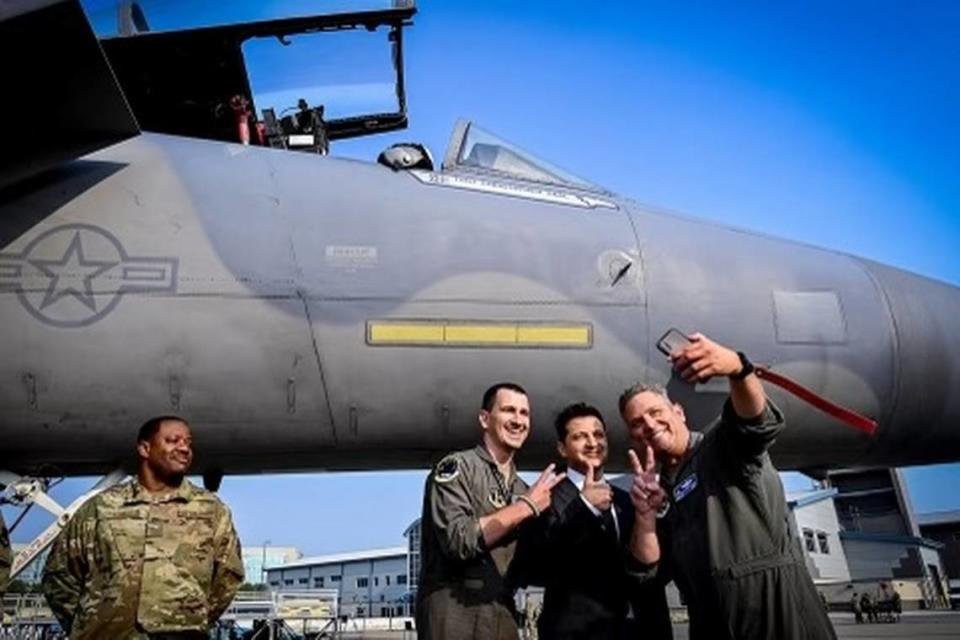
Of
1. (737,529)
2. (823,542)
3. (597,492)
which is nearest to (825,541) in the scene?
(823,542)

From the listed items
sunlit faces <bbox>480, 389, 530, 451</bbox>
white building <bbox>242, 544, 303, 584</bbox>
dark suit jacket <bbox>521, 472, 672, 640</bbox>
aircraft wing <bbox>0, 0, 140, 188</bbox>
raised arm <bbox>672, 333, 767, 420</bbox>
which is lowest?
dark suit jacket <bbox>521, 472, 672, 640</bbox>

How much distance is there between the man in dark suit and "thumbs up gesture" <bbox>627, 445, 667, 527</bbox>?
25 cm

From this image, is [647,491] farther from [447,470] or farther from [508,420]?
[447,470]

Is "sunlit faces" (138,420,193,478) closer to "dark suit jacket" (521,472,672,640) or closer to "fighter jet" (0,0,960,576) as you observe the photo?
"fighter jet" (0,0,960,576)

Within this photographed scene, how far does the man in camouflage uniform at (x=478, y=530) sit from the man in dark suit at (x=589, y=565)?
158 mm

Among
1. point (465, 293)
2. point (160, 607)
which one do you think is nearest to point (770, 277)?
point (465, 293)

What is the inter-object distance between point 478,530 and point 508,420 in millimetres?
551

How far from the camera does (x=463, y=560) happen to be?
9.30ft

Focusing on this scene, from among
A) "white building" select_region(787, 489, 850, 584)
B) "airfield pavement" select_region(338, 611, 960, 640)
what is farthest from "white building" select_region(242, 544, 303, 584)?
"airfield pavement" select_region(338, 611, 960, 640)

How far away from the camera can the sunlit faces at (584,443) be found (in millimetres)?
3164

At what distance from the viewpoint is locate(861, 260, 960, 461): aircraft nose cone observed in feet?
15.5

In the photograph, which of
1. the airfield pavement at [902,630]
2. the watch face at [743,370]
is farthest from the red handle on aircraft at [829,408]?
the airfield pavement at [902,630]

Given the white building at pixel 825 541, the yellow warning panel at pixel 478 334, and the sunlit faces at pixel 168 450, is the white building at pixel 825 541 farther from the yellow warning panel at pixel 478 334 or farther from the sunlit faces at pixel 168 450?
the sunlit faces at pixel 168 450

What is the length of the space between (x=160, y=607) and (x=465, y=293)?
2.32 metres
